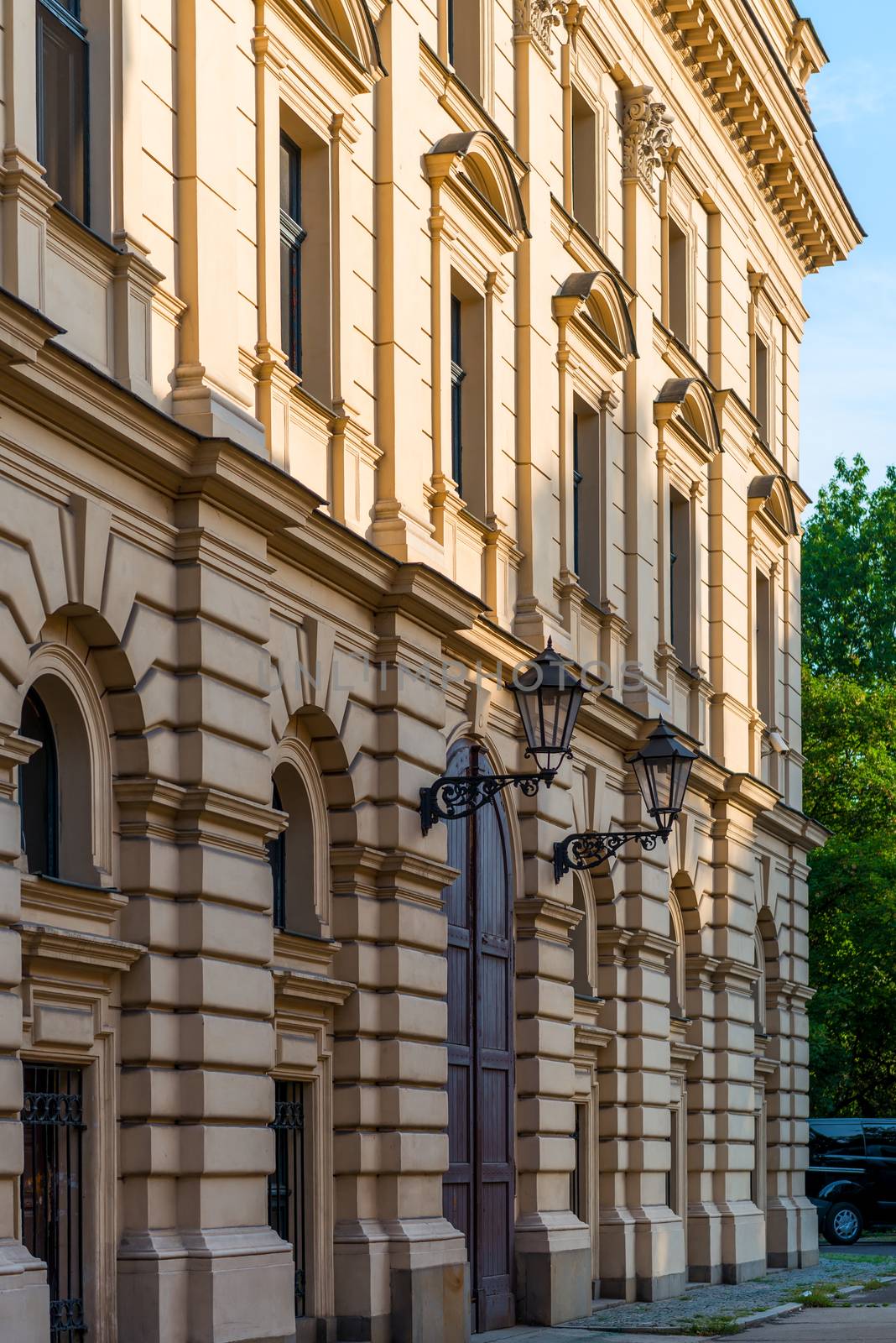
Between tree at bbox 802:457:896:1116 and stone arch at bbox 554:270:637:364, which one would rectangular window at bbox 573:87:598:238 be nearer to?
stone arch at bbox 554:270:637:364

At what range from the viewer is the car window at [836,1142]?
38969 mm

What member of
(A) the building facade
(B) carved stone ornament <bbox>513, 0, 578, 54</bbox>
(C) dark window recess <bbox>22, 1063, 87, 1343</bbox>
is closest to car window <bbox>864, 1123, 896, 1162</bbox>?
(A) the building facade

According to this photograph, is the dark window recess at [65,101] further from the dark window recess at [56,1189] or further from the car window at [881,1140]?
the car window at [881,1140]

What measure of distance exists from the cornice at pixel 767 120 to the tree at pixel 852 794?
14.2m

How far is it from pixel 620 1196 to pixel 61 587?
12.9 metres

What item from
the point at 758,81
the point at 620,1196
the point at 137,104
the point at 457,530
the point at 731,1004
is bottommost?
the point at 620,1196

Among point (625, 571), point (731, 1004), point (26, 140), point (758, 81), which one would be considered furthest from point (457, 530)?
point (758, 81)

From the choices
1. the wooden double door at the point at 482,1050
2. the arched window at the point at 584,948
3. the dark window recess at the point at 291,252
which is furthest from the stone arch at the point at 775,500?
the dark window recess at the point at 291,252

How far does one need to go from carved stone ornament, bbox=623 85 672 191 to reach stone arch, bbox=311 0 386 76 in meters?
8.64

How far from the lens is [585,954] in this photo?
23156mm

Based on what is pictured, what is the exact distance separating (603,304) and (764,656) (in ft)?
31.1

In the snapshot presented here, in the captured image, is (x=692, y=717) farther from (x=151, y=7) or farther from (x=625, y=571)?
(x=151, y=7)

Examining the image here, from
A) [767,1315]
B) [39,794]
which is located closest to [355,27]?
[39,794]

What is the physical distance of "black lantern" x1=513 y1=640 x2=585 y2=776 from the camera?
17219mm
